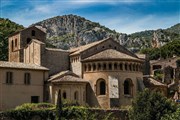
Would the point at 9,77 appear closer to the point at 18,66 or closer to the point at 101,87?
the point at 18,66

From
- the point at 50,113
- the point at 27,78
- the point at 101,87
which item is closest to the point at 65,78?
the point at 27,78

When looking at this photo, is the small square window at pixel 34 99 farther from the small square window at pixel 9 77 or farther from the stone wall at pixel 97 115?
the stone wall at pixel 97 115

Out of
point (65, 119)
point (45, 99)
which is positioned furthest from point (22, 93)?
point (65, 119)

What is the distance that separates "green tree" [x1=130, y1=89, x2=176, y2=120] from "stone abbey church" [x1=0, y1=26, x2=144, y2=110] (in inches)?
359

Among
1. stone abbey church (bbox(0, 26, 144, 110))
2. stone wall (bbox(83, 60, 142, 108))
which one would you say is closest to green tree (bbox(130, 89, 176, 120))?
stone abbey church (bbox(0, 26, 144, 110))

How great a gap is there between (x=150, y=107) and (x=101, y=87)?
Result: 1341 cm

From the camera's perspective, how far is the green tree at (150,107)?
46.5 m

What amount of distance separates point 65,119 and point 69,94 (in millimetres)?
12217

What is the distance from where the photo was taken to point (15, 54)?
68688 mm

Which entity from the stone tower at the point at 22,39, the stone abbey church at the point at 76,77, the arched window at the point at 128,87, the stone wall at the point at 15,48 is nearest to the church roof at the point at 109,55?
the stone abbey church at the point at 76,77

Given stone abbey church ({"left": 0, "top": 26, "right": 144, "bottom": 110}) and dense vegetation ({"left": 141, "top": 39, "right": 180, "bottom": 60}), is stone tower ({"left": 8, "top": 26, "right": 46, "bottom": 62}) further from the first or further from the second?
dense vegetation ({"left": 141, "top": 39, "right": 180, "bottom": 60})

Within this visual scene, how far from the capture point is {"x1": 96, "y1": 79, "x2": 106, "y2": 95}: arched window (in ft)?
193

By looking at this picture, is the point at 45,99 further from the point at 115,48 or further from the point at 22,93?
the point at 115,48

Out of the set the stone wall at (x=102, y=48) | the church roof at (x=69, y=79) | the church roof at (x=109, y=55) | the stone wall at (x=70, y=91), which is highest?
the stone wall at (x=102, y=48)
